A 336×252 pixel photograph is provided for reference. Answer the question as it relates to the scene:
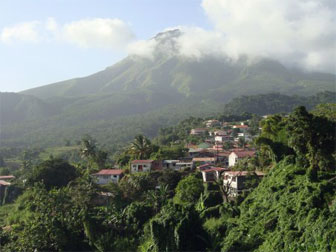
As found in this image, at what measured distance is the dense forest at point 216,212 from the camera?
19602 mm

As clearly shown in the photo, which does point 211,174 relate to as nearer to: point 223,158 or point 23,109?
point 223,158

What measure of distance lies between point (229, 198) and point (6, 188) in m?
27.8

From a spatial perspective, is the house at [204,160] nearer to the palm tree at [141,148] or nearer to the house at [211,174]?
the palm tree at [141,148]

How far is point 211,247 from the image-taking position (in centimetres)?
2219

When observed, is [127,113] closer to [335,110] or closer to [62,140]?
[62,140]

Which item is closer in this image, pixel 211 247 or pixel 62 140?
pixel 211 247

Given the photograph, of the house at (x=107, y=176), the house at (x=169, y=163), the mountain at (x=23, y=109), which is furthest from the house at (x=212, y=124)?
the mountain at (x=23, y=109)

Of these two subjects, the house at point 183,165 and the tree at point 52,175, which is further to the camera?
the house at point 183,165

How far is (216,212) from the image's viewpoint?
25.4 meters

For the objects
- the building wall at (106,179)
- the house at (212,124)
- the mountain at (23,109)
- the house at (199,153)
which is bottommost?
the building wall at (106,179)

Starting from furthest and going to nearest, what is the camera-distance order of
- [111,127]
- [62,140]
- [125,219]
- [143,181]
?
[111,127] < [62,140] < [143,181] < [125,219]

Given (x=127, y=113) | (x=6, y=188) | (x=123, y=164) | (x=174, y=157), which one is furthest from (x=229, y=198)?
(x=127, y=113)

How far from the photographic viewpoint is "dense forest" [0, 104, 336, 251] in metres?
19.6

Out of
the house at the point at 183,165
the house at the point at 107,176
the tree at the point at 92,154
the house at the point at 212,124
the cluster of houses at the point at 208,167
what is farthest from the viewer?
the house at the point at 212,124
